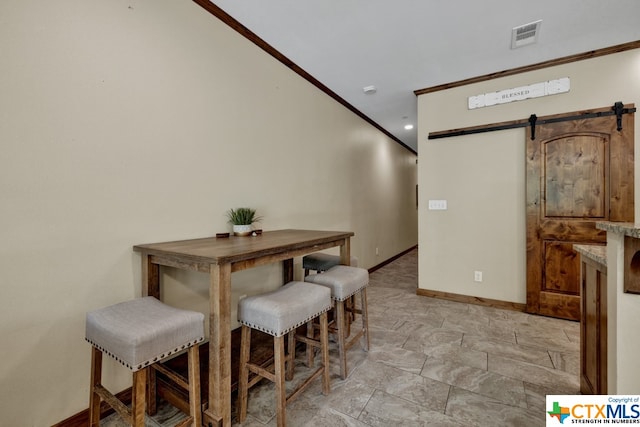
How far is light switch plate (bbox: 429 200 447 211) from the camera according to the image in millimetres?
3578

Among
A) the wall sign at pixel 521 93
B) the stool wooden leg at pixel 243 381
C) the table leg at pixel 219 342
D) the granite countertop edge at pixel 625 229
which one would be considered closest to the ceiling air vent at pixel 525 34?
the wall sign at pixel 521 93

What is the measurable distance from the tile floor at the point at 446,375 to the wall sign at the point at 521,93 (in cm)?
246

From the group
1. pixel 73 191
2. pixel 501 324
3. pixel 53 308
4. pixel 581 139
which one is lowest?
pixel 501 324

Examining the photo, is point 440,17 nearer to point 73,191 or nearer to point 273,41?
point 273,41

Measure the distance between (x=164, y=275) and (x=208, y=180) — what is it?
0.77 m

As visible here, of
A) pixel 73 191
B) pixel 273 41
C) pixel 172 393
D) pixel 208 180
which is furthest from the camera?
pixel 273 41

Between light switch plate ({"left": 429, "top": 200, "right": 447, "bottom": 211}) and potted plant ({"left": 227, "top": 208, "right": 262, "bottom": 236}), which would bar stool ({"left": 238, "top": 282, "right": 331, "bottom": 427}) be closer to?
potted plant ({"left": 227, "top": 208, "right": 262, "bottom": 236})

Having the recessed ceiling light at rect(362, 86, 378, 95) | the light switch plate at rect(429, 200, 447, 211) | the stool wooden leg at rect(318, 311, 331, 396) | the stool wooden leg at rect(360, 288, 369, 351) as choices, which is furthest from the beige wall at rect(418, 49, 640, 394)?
the stool wooden leg at rect(318, 311, 331, 396)

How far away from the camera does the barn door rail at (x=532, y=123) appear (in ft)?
8.79

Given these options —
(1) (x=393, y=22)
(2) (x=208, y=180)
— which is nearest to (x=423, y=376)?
(2) (x=208, y=180)

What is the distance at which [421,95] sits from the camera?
3.71 m

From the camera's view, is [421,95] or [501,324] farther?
[421,95]

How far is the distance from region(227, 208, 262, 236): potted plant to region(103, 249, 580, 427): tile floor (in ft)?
3.66

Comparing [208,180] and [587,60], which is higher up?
[587,60]
